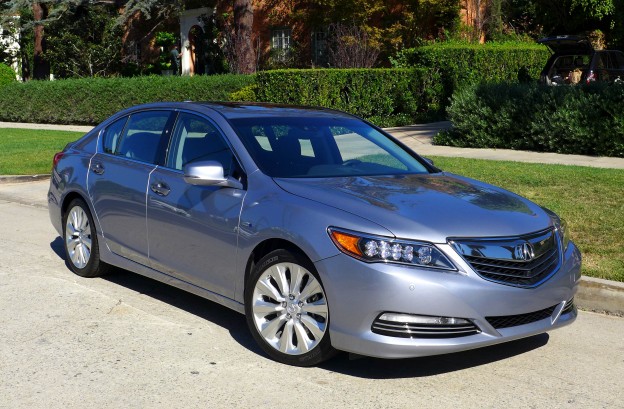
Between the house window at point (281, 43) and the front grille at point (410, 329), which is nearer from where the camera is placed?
the front grille at point (410, 329)

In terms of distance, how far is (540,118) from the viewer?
16.5m

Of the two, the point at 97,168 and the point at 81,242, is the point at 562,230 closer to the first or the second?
the point at 97,168

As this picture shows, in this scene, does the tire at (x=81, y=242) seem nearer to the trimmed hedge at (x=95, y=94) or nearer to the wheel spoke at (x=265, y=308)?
the wheel spoke at (x=265, y=308)

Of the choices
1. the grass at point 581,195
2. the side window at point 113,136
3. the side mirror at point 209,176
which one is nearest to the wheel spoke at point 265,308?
the side mirror at point 209,176

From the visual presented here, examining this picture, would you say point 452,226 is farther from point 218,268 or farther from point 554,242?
point 218,268

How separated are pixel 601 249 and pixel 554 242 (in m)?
2.77

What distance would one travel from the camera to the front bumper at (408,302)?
16.2ft

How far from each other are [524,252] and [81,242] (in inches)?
163

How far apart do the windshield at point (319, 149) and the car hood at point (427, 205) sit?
0.79 ft

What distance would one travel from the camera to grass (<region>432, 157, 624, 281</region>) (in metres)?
8.00

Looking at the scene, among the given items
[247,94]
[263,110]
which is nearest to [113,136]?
[263,110]

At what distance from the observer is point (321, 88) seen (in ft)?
71.2

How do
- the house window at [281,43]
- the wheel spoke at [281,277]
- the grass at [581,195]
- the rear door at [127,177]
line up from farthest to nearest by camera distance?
the house window at [281,43] → the grass at [581,195] → the rear door at [127,177] → the wheel spoke at [281,277]

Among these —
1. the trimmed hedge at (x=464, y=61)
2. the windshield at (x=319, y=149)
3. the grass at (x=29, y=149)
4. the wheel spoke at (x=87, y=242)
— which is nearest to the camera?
the windshield at (x=319, y=149)
